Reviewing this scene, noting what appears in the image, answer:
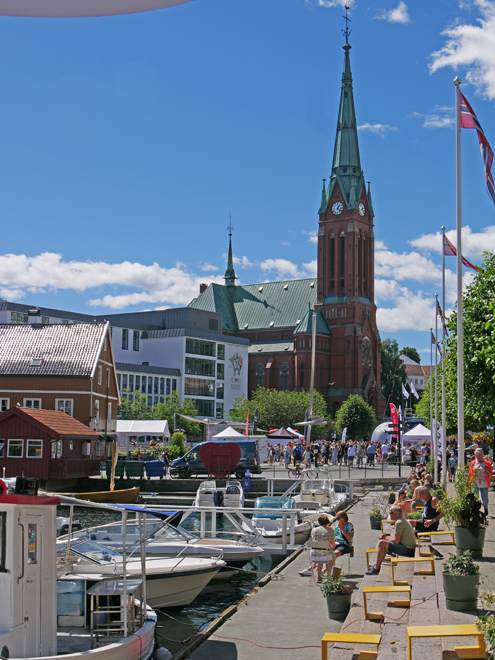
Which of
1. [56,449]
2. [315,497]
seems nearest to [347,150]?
[56,449]

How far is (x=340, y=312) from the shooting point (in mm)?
124375

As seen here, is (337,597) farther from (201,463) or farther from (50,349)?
(50,349)

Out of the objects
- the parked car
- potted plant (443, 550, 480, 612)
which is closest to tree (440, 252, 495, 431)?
→ potted plant (443, 550, 480, 612)

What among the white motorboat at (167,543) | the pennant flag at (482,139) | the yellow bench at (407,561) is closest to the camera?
the yellow bench at (407,561)

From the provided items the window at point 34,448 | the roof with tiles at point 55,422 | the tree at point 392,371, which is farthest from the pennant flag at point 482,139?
the tree at point 392,371

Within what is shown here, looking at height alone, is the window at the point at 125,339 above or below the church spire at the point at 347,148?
below

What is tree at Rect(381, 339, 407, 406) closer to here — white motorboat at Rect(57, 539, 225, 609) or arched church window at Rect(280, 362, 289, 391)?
arched church window at Rect(280, 362, 289, 391)

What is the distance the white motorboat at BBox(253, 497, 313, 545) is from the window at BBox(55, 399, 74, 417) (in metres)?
23.5

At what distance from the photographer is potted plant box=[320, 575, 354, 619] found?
14.3 m

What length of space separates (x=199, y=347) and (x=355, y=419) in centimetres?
2290

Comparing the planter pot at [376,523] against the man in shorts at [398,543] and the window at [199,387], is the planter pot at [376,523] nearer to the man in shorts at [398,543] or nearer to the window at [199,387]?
the man in shorts at [398,543]

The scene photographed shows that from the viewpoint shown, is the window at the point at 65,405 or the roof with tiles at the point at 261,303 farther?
the roof with tiles at the point at 261,303

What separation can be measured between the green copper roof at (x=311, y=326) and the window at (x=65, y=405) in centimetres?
7506

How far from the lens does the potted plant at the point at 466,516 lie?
1458 centimetres
